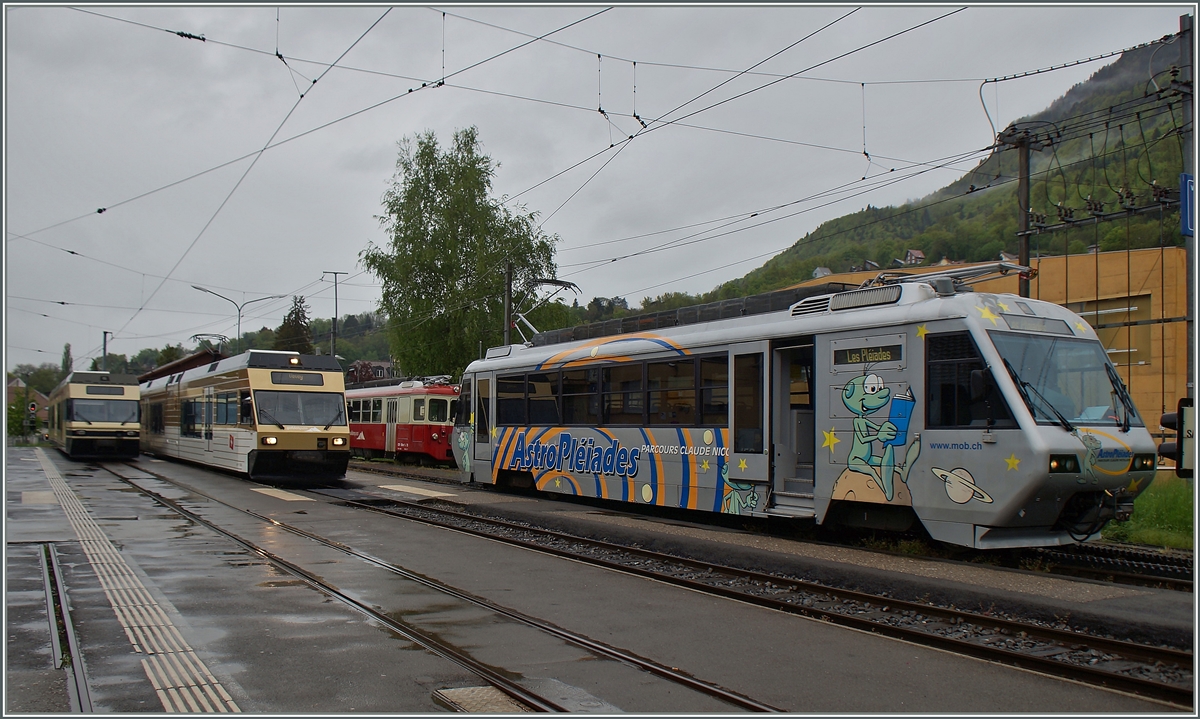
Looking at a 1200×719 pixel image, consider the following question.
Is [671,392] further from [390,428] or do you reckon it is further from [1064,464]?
[390,428]

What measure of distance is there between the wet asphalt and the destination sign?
2762mm

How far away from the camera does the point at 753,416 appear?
41.8ft

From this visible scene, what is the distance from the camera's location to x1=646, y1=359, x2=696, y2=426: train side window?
1410 centimetres

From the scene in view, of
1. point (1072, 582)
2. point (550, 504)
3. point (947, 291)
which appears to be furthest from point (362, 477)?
point (1072, 582)

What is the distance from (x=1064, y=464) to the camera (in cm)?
935

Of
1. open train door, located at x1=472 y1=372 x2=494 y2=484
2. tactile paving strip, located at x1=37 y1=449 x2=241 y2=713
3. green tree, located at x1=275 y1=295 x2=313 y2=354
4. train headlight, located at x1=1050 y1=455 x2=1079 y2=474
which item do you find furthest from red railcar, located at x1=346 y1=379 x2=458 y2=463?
green tree, located at x1=275 y1=295 x2=313 y2=354

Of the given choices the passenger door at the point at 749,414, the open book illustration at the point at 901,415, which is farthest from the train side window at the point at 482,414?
the open book illustration at the point at 901,415

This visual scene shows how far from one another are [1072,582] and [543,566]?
18.7 ft

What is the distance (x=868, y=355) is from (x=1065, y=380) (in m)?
2.26

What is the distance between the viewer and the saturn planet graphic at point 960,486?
9703 millimetres

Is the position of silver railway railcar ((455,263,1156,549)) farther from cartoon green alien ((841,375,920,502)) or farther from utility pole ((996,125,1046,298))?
utility pole ((996,125,1046,298))

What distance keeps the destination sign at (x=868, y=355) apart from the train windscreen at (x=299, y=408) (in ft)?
47.6

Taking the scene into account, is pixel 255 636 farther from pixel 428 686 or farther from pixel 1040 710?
pixel 1040 710

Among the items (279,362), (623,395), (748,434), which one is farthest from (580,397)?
(279,362)
